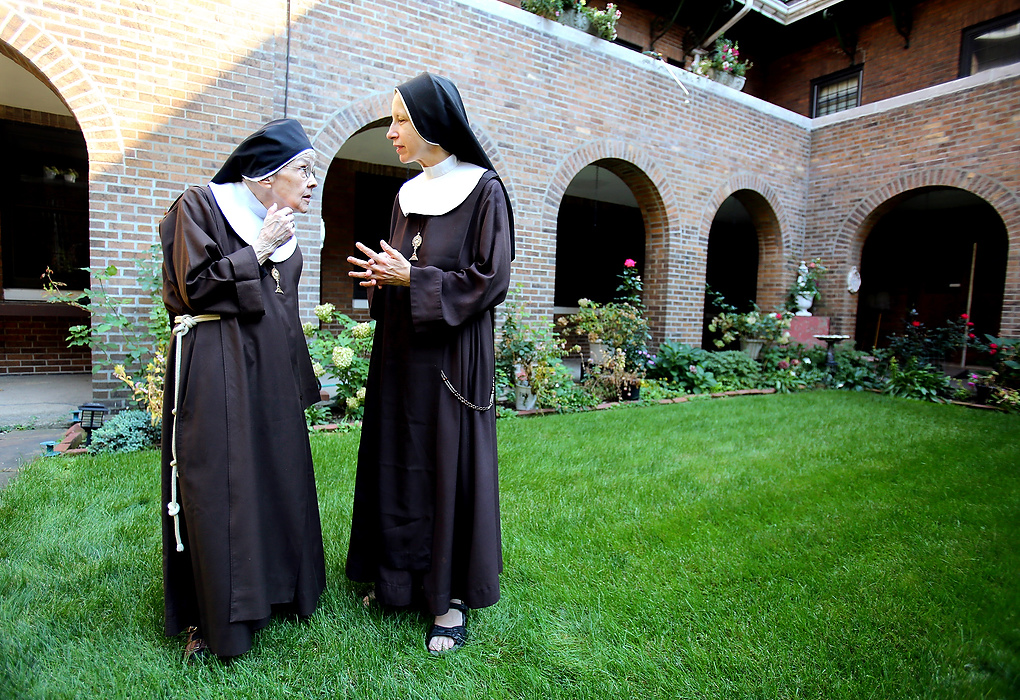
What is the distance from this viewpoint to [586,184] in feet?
31.9

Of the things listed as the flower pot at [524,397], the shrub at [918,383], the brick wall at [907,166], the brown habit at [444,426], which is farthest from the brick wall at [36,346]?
the brick wall at [907,166]

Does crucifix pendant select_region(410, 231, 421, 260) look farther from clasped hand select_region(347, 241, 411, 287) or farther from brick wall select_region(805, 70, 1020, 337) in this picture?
brick wall select_region(805, 70, 1020, 337)

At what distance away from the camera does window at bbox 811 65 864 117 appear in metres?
11.0

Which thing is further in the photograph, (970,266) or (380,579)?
(970,266)

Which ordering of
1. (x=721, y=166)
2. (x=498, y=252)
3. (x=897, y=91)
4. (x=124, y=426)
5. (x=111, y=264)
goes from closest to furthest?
1. (x=498, y=252)
2. (x=124, y=426)
3. (x=111, y=264)
4. (x=721, y=166)
5. (x=897, y=91)

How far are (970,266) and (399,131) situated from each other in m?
15.4

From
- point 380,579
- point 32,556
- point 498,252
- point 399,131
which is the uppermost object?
point 399,131

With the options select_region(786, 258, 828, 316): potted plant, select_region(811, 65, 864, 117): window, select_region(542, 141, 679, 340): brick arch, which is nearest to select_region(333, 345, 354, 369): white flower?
select_region(542, 141, 679, 340): brick arch

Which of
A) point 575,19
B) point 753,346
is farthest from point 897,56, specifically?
point 575,19

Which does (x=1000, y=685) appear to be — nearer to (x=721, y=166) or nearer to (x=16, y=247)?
(x=721, y=166)

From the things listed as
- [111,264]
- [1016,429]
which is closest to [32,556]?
[111,264]

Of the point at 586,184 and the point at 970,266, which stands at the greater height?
the point at 586,184

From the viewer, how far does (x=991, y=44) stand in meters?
9.45

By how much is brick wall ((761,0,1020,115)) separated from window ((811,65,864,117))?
4.1 inches
